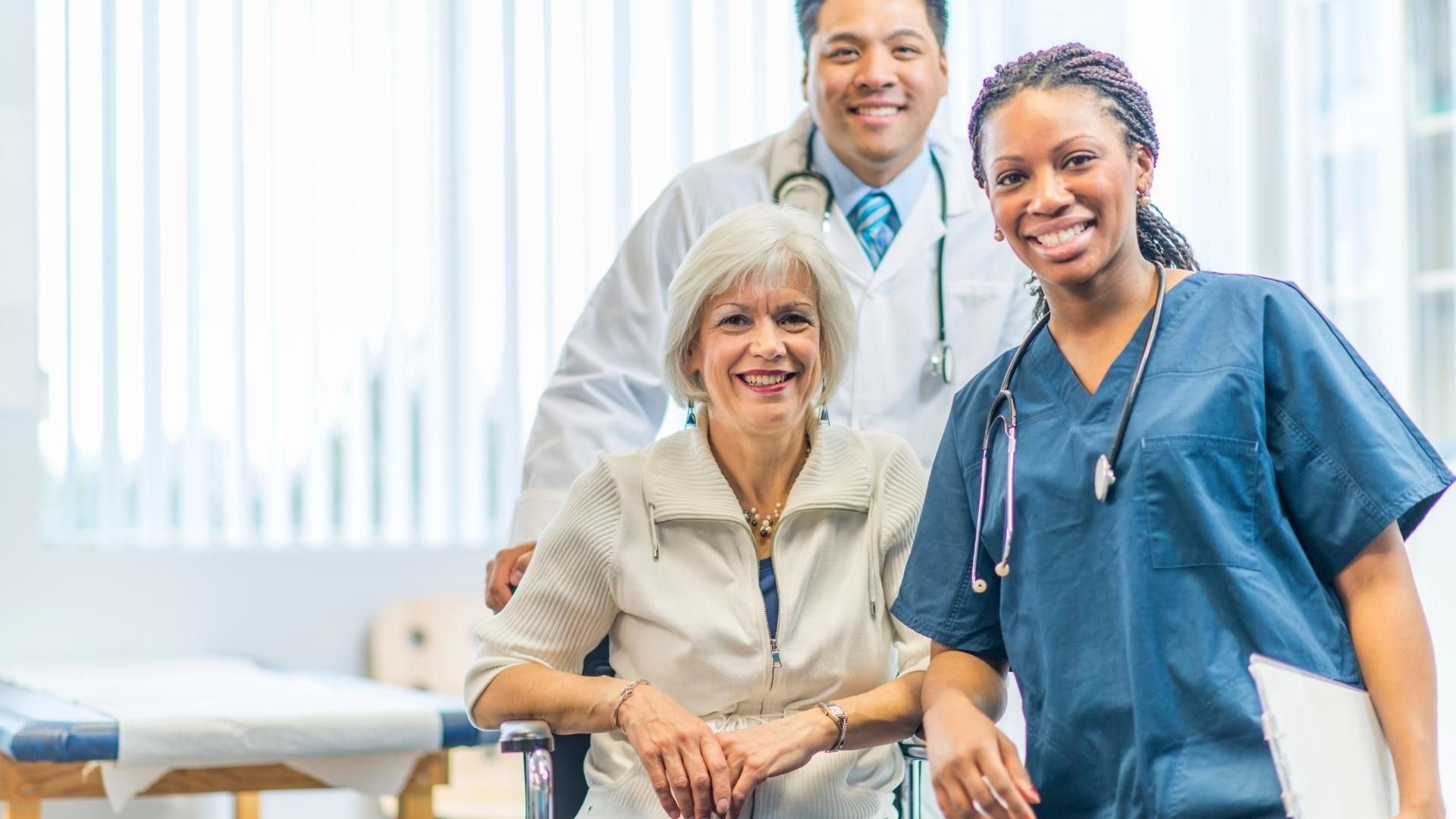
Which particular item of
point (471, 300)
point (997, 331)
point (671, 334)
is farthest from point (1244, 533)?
point (471, 300)

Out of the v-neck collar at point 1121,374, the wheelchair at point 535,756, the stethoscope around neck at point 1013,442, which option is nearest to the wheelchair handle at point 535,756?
the wheelchair at point 535,756

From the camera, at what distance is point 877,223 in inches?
87.0

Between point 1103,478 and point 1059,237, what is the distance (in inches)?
7.8

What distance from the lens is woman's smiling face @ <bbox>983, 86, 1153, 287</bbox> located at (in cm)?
122

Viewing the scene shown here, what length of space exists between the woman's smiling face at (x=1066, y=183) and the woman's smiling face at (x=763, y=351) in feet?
1.55

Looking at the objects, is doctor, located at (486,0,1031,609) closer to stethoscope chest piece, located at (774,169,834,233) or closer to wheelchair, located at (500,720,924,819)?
stethoscope chest piece, located at (774,169,834,233)

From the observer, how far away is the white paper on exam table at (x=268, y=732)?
7.00ft

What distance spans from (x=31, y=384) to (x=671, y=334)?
1.90m

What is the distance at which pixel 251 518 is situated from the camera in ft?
10.6

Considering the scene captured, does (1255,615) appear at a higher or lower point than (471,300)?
lower

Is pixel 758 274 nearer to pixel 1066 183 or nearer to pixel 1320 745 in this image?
pixel 1066 183

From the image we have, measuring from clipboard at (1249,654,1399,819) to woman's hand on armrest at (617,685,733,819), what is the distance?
1.95 feet

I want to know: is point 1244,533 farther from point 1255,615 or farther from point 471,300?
point 471,300

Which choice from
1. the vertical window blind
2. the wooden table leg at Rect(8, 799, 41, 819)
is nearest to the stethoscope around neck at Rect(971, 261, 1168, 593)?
the wooden table leg at Rect(8, 799, 41, 819)
